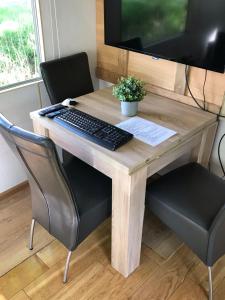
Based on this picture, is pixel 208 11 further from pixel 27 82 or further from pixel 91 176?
pixel 27 82

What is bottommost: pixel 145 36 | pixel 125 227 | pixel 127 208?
pixel 125 227

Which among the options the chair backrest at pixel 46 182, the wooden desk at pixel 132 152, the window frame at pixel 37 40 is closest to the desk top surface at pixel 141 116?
the wooden desk at pixel 132 152

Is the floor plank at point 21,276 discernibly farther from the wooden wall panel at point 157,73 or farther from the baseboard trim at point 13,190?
the wooden wall panel at point 157,73

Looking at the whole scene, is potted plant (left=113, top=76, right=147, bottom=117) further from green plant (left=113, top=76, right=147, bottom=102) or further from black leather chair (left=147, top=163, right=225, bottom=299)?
black leather chair (left=147, top=163, right=225, bottom=299)

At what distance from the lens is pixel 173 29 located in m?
1.60

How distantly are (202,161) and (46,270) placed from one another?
1.17 metres

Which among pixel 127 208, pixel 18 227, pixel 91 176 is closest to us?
pixel 127 208

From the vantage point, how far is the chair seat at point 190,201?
1.38 metres

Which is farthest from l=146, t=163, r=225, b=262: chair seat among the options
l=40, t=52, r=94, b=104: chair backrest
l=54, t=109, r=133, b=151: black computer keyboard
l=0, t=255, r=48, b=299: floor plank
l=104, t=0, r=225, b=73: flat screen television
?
Answer: l=40, t=52, r=94, b=104: chair backrest

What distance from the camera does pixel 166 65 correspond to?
6.17ft

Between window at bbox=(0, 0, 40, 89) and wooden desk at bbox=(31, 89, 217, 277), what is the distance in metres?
0.44

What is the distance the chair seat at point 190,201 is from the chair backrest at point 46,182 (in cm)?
47

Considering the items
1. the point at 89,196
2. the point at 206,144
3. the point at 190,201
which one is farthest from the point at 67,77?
the point at 190,201

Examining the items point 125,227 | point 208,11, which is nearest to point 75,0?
point 208,11
